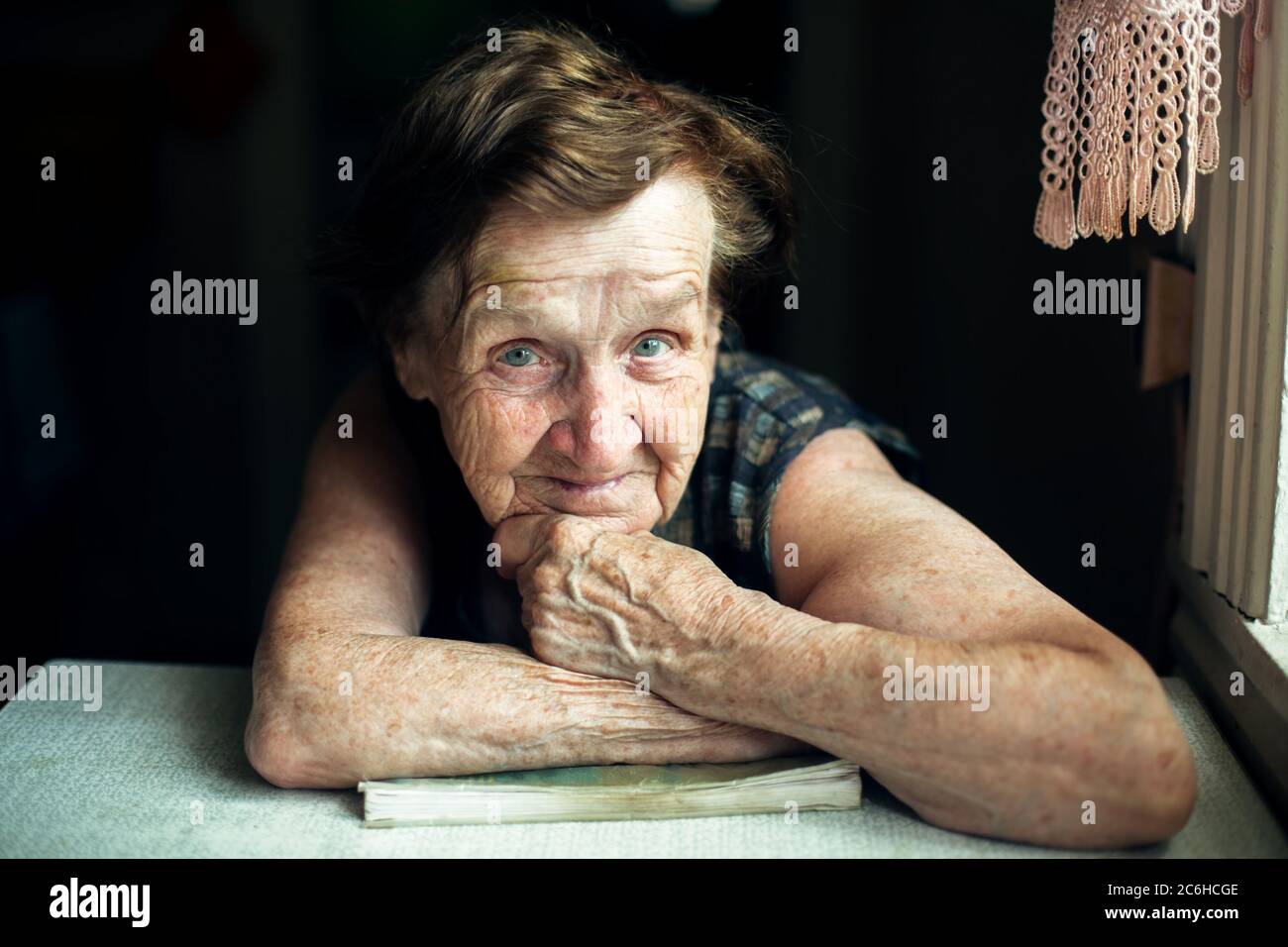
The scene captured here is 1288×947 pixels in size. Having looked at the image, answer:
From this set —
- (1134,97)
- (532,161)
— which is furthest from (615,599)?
(1134,97)

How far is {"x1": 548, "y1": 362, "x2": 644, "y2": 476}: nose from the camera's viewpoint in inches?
66.2

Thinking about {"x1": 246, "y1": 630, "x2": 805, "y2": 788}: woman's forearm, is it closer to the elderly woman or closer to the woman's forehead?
the elderly woman

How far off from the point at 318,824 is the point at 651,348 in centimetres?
71

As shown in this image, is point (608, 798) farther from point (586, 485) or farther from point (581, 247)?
point (581, 247)

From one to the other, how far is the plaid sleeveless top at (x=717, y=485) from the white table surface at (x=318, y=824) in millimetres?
394

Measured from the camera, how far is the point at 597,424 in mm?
1683

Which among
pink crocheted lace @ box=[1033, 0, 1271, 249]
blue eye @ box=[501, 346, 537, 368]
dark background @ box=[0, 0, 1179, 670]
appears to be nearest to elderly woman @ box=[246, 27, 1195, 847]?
blue eye @ box=[501, 346, 537, 368]

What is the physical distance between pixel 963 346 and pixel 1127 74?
158cm

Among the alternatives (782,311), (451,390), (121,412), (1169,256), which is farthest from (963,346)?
(121,412)

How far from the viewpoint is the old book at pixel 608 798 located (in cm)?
157

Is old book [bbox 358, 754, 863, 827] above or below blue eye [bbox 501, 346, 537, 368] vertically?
below

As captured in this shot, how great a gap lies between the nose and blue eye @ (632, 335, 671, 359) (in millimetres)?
46

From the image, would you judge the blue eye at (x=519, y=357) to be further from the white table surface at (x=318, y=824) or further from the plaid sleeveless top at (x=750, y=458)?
the white table surface at (x=318, y=824)

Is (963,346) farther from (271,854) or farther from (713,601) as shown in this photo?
(271,854)
